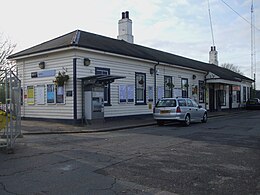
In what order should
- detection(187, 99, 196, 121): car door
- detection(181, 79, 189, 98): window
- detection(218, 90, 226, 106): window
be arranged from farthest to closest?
detection(218, 90, 226, 106): window
detection(181, 79, 189, 98): window
detection(187, 99, 196, 121): car door

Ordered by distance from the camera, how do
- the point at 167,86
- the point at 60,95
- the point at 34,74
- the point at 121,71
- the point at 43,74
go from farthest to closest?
1. the point at 167,86
2. the point at 121,71
3. the point at 34,74
4. the point at 43,74
5. the point at 60,95

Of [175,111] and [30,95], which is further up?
[30,95]

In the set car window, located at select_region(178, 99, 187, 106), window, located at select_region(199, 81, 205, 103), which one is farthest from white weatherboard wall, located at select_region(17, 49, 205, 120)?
window, located at select_region(199, 81, 205, 103)

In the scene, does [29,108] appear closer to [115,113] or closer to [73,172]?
[115,113]

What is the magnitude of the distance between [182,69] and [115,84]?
32.1 feet

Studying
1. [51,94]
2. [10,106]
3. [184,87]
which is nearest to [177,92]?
[184,87]

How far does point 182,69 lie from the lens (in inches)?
1022

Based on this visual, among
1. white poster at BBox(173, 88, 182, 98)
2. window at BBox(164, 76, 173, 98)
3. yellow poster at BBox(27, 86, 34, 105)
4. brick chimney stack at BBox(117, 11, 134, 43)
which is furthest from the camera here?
brick chimney stack at BBox(117, 11, 134, 43)

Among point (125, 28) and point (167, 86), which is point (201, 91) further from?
point (125, 28)

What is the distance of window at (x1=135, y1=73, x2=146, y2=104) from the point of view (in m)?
20.3

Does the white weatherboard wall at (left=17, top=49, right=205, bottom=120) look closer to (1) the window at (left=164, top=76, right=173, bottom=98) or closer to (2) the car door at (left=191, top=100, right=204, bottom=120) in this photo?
(1) the window at (left=164, top=76, right=173, bottom=98)

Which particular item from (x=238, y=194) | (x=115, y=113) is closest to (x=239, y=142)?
(x=238, y=194)

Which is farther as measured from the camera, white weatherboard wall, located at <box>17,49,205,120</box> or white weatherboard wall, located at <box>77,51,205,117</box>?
white weatherboard wall, located at <box>77,51,205,117</box>

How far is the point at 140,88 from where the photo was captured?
20.7 meters
